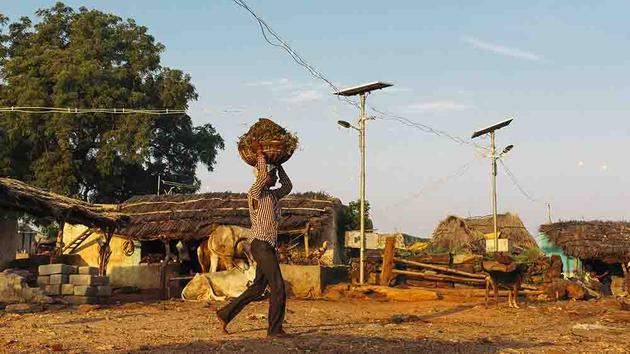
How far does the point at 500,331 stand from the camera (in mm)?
10820

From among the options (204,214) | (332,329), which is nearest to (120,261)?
(204,214)

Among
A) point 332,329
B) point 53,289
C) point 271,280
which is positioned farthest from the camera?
point 53,289

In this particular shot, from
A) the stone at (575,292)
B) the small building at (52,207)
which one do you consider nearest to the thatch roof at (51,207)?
the small building at (52,207)

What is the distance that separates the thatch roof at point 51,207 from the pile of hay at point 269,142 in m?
7.74

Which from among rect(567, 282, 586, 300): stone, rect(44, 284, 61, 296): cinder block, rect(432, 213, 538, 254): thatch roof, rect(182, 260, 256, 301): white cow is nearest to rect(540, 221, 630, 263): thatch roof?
rect(432, 213, 538, 254): thatch roof

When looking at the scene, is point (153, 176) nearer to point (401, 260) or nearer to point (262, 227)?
point (401, 260)

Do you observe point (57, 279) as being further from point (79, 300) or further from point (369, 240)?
point (369, 240)

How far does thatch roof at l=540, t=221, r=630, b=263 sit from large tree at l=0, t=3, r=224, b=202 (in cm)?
1749

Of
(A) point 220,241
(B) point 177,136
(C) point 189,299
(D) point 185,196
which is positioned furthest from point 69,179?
(C) point 189,299

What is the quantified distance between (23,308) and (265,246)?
7183 mm

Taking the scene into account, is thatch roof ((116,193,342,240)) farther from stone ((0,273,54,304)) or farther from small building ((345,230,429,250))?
stone ((0,273,54,304))

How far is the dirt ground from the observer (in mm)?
7898

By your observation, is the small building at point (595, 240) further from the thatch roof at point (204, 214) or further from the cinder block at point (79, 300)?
the cinder block at point (79, 300)

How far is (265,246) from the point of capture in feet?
27.7
